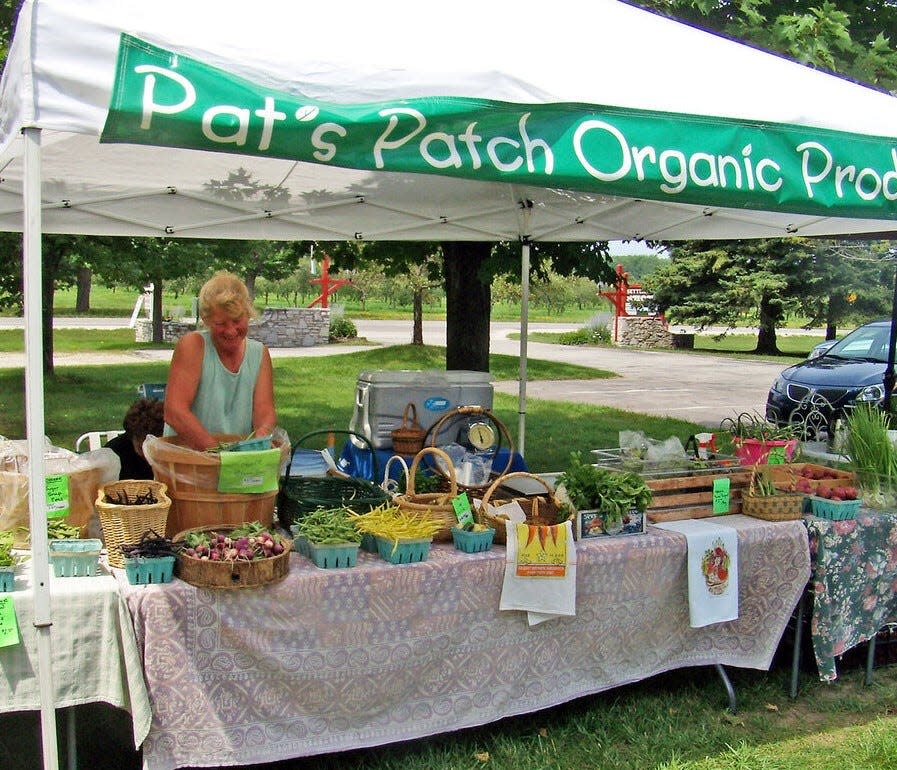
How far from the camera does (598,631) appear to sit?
3.40m

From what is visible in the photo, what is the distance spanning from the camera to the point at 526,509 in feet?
11.4

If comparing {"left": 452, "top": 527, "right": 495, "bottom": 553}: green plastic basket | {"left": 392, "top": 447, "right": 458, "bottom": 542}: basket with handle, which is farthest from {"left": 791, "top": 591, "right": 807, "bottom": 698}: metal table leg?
{"left": 392, "top": 447, "right": 458, "bottom": 542}: basket with handle

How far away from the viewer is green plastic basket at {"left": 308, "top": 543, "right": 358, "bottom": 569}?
2.92 metres

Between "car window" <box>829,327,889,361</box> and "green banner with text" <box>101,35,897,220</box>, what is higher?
"green banner with text" <box>101,35,897,220</box>

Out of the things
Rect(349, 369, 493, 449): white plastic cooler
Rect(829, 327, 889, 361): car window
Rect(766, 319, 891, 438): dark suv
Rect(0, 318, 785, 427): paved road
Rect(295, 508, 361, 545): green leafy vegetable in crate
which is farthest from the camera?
Rect(0, 318, 785, 427): paved road

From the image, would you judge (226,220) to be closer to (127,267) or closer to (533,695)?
(533,695)

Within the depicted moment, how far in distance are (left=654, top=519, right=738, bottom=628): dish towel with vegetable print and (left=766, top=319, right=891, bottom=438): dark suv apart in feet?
17.9

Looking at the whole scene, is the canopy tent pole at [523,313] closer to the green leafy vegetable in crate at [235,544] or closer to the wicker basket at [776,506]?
the wicker basket at [776,506]

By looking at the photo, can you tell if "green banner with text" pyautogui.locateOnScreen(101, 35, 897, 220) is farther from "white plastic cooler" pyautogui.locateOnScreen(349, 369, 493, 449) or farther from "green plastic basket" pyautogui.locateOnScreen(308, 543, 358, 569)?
"white plastic cooler" pyautogui.locateOnScreen(349, 369, 493, 449)

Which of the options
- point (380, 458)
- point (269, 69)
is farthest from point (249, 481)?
point (380, 458)

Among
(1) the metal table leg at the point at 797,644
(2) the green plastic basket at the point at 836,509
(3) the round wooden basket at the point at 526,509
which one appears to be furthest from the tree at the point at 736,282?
(3) the round wooden basket at the point at 526,509

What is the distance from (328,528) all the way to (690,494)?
1614mm

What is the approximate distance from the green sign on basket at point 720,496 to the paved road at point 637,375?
27.4 ft

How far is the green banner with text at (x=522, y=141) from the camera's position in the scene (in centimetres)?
234
